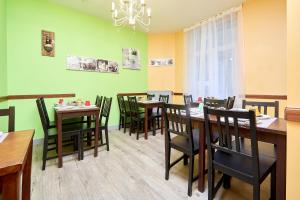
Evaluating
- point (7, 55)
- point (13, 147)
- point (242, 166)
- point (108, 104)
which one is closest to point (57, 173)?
point (108, 104)

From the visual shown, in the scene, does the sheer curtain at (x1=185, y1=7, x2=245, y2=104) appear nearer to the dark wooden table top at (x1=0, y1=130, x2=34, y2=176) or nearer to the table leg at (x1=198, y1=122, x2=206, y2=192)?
the table leg at (x1=198, y1=122, x2=206, y2=192)

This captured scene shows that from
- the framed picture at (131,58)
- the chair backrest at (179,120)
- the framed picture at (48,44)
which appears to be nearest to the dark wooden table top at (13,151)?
the chair backrest at (179,120)

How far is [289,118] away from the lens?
1.04 metres

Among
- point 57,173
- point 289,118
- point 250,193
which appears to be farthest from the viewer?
point 57,173

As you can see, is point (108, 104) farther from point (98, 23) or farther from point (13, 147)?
point (98, 23)

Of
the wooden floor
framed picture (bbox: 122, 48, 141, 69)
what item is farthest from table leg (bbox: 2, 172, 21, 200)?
framed picture (bbox: 122, 48, 141, 69)

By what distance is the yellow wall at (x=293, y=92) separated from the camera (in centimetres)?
101

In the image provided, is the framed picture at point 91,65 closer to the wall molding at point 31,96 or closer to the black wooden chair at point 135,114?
the wall molding at point 31,96

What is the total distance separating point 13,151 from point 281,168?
1685mm

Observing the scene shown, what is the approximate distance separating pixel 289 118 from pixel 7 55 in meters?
3.91

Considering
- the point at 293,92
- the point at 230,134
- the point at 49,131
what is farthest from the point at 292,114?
the point at 49,131

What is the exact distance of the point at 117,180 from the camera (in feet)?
6.35

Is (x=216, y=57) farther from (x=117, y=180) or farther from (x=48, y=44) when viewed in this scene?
(x=48, y=44)

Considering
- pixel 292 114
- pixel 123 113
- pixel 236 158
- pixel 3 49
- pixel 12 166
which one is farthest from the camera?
pixel 123 113
